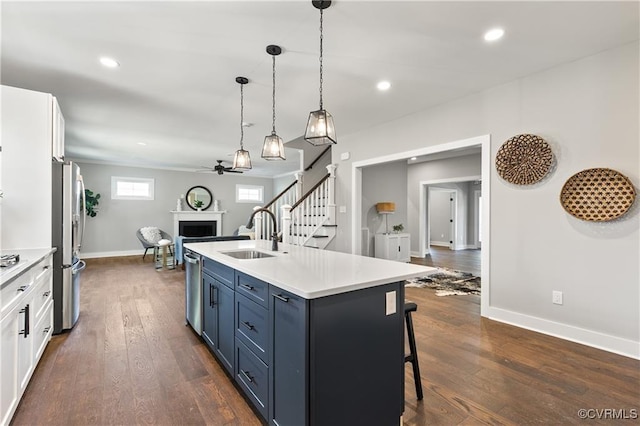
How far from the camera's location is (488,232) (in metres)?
3.51

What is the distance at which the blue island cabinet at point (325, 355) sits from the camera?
1375 millimetres

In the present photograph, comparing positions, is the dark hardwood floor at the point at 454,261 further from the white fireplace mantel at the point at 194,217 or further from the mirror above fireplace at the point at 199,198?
the mirror above fireplace at the point at 199,198

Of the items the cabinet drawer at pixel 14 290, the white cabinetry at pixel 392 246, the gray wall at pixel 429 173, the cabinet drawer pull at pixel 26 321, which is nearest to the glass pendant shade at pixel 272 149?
the cabinet drawer at pixel 14 290

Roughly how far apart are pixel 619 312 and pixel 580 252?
1.81ft

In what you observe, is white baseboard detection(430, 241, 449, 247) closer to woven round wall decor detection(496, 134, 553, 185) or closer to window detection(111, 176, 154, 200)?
woven round wall decor detection(496, 134, 553, 185)

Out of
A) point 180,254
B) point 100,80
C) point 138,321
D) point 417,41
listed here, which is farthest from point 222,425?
point 180,254

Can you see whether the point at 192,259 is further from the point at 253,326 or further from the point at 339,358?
the point at 339,358

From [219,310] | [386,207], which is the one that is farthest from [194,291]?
[386,207]

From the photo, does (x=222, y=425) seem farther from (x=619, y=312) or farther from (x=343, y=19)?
(x=619, y=312)

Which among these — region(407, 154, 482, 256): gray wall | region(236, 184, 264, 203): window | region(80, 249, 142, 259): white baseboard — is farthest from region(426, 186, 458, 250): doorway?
region(80, 249, 142, 259): white baseboard

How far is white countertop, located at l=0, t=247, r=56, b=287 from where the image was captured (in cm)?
166

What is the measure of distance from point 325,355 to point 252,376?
28.2 inches

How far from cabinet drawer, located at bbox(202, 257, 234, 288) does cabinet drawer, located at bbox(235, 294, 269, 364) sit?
0.20 m

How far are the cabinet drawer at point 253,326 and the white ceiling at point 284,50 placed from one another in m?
2.01
